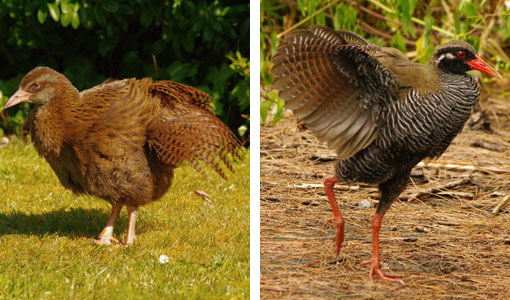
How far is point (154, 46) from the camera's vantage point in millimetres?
5660

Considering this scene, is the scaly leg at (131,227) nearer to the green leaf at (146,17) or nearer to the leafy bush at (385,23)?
the leafy bush at (385,23)

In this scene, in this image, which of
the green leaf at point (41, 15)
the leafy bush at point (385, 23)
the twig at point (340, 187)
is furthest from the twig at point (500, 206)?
the green leaf at point (41, 15)

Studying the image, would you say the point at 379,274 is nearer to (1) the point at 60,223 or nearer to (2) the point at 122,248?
(2) the point at 122,248

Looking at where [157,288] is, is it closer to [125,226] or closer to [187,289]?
[187,289]

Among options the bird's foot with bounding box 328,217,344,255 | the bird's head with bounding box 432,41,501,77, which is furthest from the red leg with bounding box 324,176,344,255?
the bird's head with bounding box 432,41,501,77

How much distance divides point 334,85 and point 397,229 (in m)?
1.14

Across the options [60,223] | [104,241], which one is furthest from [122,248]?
[60,223]

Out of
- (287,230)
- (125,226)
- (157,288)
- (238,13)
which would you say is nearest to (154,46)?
(238,13)

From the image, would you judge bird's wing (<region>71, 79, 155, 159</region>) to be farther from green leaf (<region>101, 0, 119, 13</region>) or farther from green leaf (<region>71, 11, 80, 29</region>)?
green leaf (<region>101, 0, 119, 13</region>)

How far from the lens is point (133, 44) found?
5.98m

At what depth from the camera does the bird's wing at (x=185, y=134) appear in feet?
10.8

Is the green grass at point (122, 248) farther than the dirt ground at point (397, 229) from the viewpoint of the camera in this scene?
No

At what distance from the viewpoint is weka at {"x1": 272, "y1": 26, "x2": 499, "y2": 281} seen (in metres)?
2.96

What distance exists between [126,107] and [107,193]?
447 millimetres
